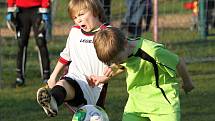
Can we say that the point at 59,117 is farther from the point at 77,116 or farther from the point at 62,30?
the point at 62,30

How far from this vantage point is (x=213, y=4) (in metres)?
14.6

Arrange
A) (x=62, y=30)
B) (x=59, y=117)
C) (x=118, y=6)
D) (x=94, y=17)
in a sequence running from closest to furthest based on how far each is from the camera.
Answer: (x=94, y=17) → (x=59, y=117) → (x=118, y=6) → (x=62, y=30)

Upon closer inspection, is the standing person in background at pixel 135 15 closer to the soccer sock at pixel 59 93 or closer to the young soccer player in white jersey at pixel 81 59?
the young soccer player in white jersey at pixel 81 59

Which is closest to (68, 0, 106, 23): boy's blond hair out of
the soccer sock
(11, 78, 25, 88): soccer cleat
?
the soccer sock

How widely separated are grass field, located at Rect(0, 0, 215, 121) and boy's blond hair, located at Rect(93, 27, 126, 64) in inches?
106

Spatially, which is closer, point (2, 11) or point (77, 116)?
point (77, 116)

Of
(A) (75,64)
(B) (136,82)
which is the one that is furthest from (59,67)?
(B) (136,82)

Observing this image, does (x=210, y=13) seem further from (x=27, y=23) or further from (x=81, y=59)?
(x=81, y=59)

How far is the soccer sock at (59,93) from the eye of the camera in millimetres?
6055

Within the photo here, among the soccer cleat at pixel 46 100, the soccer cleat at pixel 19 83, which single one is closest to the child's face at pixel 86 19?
the soccer cleat at pixel 46 100

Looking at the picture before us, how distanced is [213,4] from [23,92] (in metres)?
5.78

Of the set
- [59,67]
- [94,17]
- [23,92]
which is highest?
[94,17]

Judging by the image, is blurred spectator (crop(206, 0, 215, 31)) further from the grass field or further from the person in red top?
the person in red top

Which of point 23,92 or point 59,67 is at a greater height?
point 59,67
